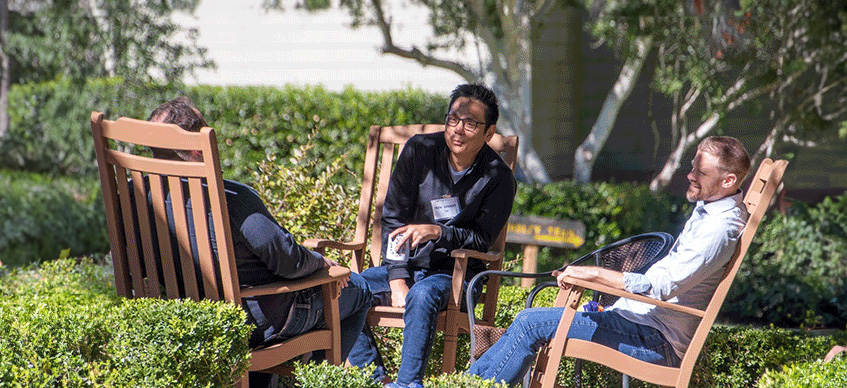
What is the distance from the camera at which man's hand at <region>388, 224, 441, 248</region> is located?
11.6ft

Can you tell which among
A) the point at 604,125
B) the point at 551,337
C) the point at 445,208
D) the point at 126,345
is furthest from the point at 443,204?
the point at 604,125

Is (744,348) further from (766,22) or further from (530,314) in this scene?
(766,22)

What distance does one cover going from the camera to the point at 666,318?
2.96 meters

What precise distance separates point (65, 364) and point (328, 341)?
102 cm

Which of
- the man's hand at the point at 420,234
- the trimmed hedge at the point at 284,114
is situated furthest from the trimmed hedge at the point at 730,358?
the trimmed hedge at the point at 284,114

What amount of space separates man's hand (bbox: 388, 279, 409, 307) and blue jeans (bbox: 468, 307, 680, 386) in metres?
0.54

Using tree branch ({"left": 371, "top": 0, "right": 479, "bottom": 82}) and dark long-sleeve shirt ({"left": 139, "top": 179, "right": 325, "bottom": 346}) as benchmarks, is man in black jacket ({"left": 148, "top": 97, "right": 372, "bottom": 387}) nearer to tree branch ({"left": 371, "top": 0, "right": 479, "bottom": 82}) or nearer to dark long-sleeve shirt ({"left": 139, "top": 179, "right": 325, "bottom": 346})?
dark long-sleeve shirt ({"left": 139, "top": 179, "right": 325, "bottom": 346})

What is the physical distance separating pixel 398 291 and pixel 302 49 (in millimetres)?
6598

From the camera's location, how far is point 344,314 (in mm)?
3404

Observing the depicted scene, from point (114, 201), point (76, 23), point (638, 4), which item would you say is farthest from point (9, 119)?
point (114, 201)

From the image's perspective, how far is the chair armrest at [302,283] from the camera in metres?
2.93

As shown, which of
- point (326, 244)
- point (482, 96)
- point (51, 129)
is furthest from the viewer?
point (51, 129)

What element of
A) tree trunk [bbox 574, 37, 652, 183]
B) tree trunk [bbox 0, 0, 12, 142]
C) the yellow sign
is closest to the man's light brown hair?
the yellow sign

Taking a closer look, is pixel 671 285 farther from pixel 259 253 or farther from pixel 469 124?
pixel 259 253
